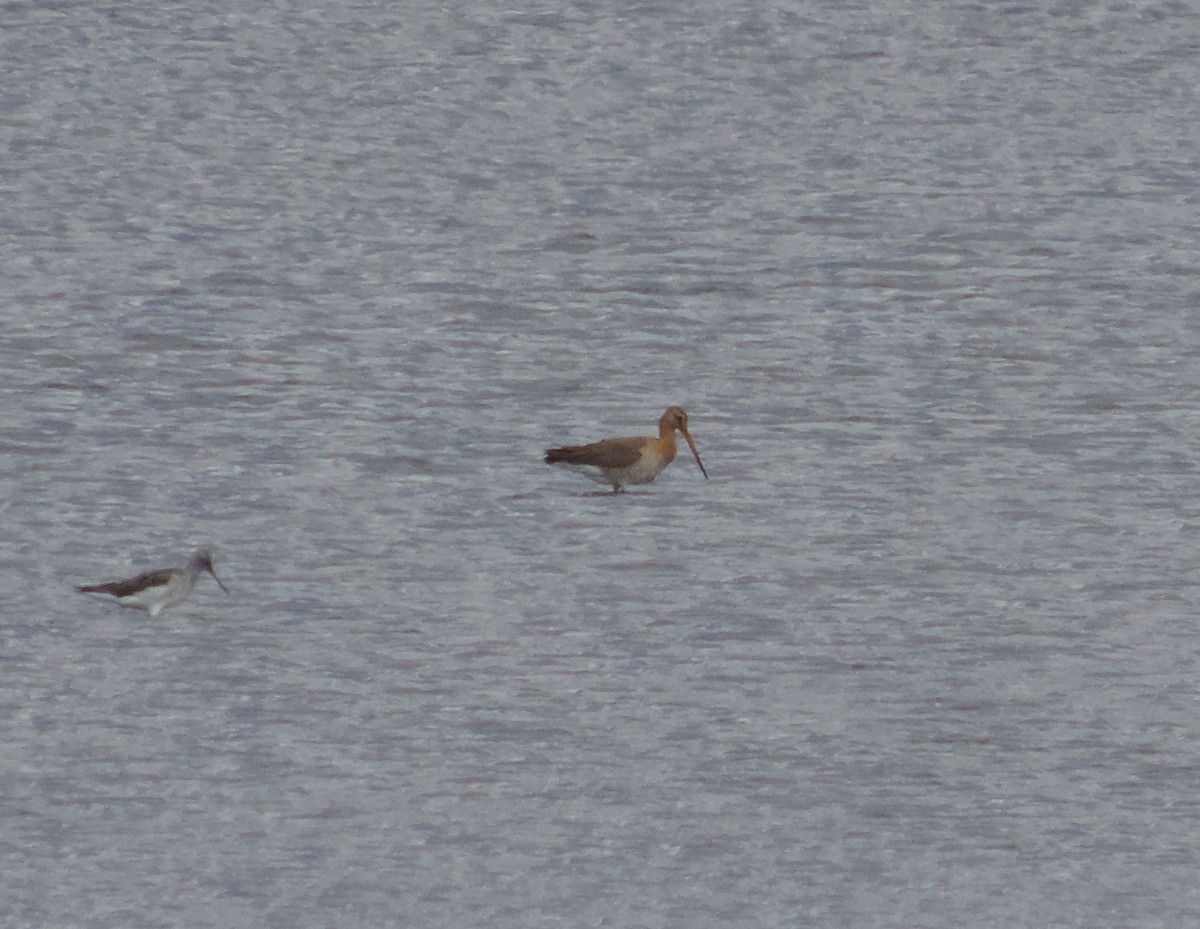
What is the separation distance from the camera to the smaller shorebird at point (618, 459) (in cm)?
1461

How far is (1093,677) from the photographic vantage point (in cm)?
1159

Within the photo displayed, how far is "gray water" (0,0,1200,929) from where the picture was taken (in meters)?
10.0

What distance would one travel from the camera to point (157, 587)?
12.4 m

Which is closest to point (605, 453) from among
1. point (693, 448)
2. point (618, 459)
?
point (618, 459)

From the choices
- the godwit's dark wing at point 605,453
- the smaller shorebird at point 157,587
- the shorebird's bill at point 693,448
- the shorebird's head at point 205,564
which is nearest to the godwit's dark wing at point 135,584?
the smaller shorebird at point 157,587

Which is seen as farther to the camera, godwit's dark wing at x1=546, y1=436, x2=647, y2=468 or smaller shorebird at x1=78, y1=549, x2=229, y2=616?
godwit's dark wing at x1=546, y1=436, x2=647, y2=468

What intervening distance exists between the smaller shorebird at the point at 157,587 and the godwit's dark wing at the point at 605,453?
2.53m

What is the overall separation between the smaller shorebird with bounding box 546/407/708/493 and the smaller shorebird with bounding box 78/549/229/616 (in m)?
2.53

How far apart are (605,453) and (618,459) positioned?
0.31ft

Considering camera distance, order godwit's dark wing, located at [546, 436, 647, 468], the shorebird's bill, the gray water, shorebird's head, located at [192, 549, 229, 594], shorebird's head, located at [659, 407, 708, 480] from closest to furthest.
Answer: the gray water
shorebird's head, located at [192, 549, 229, 594]
godwit's dark wing, located at [546, 436, 647, 468]
the shorebird's bill
shorebird's head, located at [659, 407, 708, 480]

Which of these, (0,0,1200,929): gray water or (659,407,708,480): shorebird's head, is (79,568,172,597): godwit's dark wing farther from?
(659,407,708,480): shorebird's head

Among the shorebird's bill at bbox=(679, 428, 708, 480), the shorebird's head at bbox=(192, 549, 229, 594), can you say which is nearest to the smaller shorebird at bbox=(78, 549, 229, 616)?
the shorebird's head at bbox=(192, 549, 229, 594)

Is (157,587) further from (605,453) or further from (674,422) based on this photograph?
(674,422)

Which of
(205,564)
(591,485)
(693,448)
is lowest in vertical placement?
(591,485)
